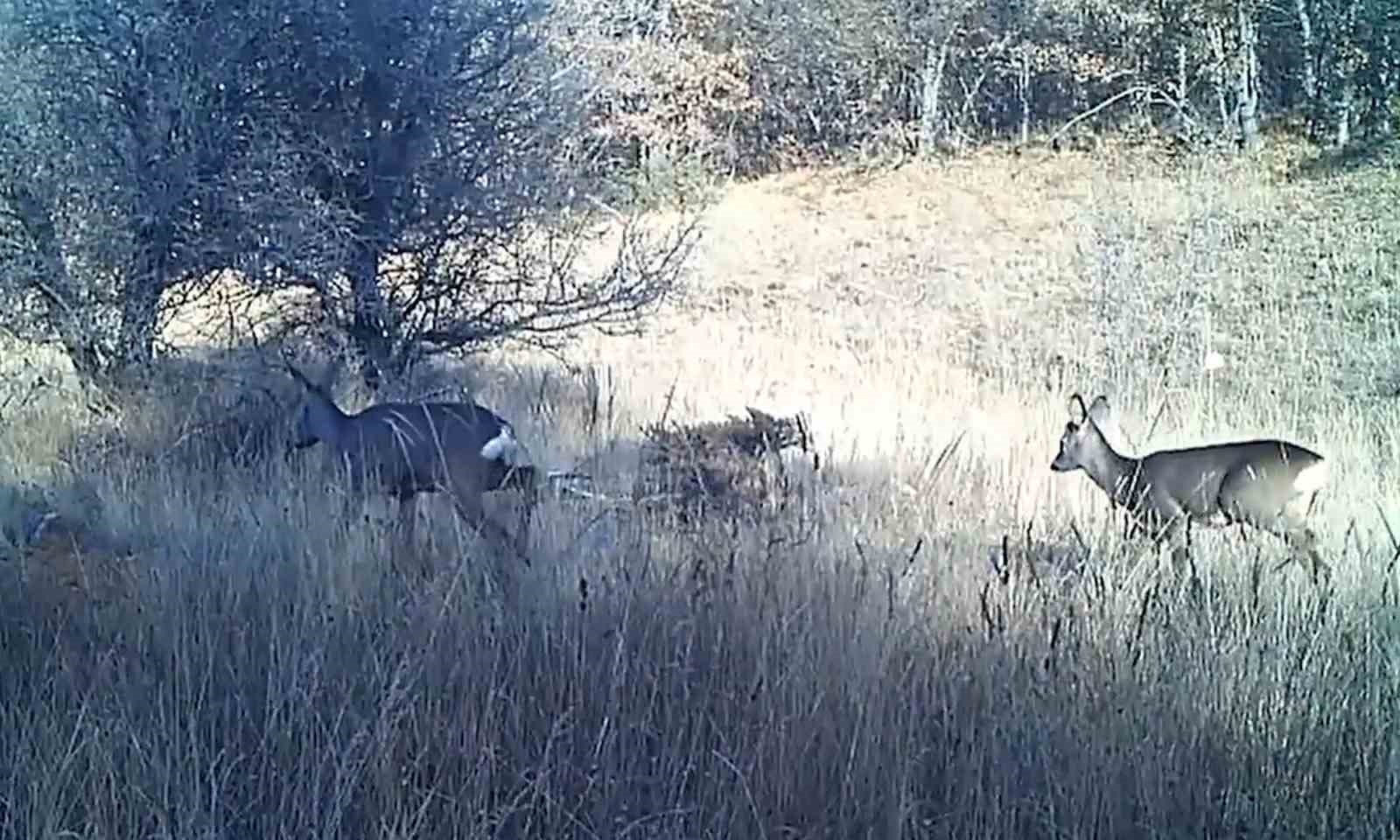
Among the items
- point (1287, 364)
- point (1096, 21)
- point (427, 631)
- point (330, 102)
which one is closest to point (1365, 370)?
point (1287, 364)

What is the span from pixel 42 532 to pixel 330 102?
4.20m

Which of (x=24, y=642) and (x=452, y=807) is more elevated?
(x=24, y=642)

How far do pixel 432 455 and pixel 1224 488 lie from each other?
3011 mm

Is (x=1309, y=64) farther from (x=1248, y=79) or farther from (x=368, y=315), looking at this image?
(x=368, y=315)

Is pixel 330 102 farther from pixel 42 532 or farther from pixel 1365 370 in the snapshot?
pixel 1365 370

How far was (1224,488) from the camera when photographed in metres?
5.56

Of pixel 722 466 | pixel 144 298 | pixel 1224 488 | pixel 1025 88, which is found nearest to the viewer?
pixel 1224 488

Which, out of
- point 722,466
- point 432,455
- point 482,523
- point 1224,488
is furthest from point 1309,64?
point 482,523

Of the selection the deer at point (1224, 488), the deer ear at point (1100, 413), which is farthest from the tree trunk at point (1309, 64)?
the deer at point (1224, 488)

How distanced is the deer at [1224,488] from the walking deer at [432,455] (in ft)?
7.57

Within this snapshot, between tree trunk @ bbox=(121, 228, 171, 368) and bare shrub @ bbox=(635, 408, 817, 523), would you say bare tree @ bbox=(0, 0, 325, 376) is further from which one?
bare shrub @ bbox=(635, 408, 817, 523)

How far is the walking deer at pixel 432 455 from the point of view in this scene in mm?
5207

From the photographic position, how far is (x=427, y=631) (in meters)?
3.48

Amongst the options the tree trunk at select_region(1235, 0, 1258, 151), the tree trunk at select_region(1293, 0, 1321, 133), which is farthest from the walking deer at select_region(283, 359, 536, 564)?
the tree trunk at select_region(1293, 0, 1321, 133)
